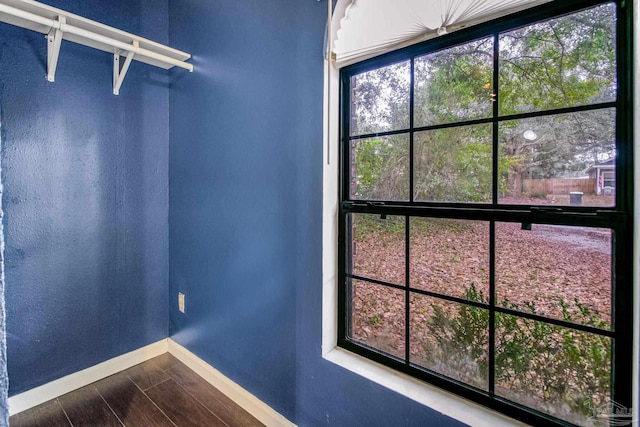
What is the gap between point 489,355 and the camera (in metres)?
0.99

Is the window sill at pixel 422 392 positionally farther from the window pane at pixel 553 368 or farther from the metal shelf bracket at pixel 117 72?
the metal shelf bracket at pixel 117 72

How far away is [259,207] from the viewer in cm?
151

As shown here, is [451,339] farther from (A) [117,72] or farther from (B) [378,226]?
(A) [117,72]

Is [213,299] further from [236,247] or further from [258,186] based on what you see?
[258,186]

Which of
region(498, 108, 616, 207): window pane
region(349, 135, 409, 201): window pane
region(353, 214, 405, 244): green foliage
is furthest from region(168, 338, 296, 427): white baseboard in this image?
region(498, 108, 616, 207): window pane

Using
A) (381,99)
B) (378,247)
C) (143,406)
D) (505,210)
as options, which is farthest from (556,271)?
(143,406)

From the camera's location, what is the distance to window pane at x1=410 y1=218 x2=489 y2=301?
994 millimetres

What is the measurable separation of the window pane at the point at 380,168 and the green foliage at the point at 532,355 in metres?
0.45

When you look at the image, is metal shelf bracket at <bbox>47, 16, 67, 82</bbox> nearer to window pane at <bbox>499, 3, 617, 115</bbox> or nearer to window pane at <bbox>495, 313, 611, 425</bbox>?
window pane at <bbox>499, 3, 617, 115</bbox>

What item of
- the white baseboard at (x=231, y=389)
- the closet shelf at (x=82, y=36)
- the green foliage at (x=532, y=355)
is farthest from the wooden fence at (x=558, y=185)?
the closet shelf at (x=82, y=36)

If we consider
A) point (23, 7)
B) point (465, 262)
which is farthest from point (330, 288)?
point (23, 7)

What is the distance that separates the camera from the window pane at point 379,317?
1181 millimetres

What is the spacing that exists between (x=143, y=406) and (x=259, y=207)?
125 centimetres

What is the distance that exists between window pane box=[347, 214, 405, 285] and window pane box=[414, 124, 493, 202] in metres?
0.16
